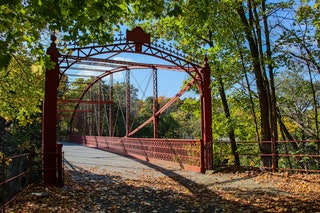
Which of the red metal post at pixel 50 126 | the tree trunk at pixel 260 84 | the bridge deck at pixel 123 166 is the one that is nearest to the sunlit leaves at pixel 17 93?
the red metal post at pixel 50 126

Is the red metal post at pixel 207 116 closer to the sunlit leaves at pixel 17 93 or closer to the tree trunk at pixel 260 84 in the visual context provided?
the tree trunk at pixel 260 84

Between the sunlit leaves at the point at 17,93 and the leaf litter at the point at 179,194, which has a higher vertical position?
the sunlit leaves at the point at 17,93

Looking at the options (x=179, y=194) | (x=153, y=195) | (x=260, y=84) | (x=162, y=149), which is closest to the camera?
(x=153, y=195)

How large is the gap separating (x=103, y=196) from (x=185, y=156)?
20.1 ft

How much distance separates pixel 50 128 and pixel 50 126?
0.06 m

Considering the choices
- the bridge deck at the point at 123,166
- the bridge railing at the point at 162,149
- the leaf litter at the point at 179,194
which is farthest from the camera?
the bridge railing at the point at 162,149

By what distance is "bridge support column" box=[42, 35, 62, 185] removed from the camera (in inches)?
351

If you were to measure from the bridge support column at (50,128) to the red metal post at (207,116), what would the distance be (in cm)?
545

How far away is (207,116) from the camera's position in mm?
12648

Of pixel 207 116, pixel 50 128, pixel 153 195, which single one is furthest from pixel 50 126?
pixel 207 116

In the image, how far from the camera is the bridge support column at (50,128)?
8906mm

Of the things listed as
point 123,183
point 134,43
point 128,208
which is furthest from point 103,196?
point 134,43

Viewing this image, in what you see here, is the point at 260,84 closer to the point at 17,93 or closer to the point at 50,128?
the point at 50,128

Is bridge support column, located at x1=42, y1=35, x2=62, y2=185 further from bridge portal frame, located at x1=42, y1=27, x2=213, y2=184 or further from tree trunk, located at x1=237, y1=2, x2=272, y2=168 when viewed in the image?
tree trunk, located at x1=237, y1=2, x2=272, y2=168
